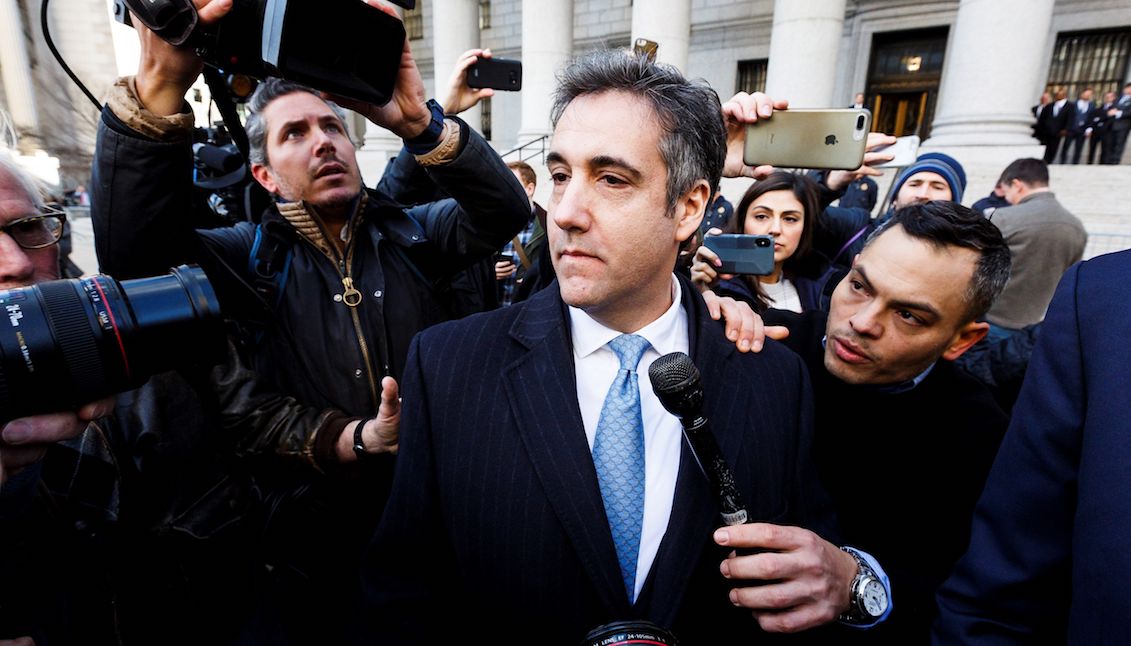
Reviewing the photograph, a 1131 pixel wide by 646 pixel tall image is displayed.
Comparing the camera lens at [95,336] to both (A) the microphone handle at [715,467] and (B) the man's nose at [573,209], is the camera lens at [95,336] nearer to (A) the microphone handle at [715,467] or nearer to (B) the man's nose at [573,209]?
(B) the man's nose at [573,209]

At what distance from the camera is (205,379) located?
Result: 1883mm

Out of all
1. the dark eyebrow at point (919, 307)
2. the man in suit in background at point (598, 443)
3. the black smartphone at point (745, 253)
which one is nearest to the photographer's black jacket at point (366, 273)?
the man in suit in background at point (598, 443)

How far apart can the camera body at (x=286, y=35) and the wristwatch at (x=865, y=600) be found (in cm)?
179

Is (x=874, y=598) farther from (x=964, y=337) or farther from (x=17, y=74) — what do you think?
(x=17, y=74)

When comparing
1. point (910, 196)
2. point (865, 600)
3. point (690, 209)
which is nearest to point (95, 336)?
point (690, 209)

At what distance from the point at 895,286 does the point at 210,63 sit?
205cm

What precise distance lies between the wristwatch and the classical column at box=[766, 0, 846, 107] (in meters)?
9.94

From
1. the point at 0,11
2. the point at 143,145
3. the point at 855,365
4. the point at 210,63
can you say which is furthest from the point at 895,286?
the point at 0,11

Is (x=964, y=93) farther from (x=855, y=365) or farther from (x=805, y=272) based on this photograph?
(x=855, y=365)

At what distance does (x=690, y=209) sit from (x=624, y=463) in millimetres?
732

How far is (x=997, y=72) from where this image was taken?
874 cm

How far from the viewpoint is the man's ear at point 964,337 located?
1.78 metres

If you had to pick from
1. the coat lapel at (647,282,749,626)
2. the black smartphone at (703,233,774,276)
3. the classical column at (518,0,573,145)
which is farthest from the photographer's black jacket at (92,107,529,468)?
the classical column at (518,0,573,145)

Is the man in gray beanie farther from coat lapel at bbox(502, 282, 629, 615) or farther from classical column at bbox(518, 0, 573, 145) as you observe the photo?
classical column at bbox(518, 0, 573, 145)
